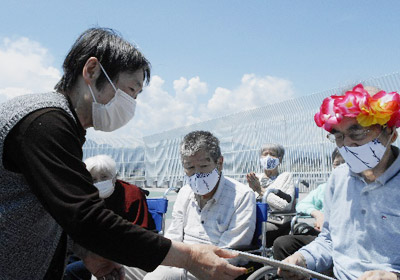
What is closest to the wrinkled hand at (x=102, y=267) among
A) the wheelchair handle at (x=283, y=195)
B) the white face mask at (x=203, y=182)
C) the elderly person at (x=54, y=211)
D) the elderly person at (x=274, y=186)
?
the elderly person at (x=54, y=211)

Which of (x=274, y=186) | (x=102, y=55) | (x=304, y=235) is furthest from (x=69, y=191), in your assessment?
(x=274, y=186)

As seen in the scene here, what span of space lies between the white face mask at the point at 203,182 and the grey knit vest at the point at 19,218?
67.9 inches

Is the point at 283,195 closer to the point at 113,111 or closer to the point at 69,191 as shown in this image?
the point at 113,111

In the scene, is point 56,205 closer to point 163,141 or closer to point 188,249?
point 188,249

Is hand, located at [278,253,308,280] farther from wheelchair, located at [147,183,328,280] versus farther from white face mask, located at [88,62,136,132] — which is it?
white face mask, located at [88,62,136,132]

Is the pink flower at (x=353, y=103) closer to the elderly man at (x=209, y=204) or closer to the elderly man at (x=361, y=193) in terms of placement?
the elderly man at (x=361, y=193)

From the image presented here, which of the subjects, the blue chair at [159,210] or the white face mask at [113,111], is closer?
the white face mask at [113,111]

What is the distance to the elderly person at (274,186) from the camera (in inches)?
154

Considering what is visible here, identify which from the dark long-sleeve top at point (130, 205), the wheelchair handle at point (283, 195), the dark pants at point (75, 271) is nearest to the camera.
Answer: the dark pants at point (75, 271)

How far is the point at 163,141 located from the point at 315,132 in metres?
10.8

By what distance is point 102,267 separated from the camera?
1592 millimetres

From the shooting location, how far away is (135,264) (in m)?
1.09

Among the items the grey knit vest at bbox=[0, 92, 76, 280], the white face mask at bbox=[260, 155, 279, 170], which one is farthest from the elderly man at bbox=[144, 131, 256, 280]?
the white face mask at bbox=[260, 155, 279, 170]

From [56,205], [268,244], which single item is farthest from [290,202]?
[56,205]
